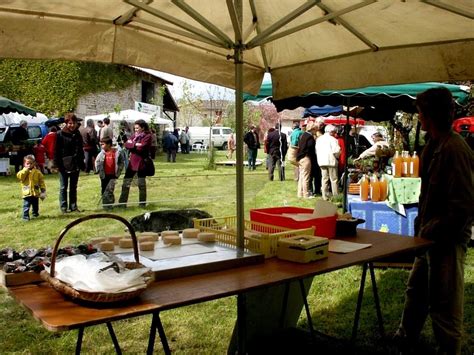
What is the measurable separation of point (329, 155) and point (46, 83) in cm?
1567

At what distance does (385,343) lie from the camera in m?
3.43

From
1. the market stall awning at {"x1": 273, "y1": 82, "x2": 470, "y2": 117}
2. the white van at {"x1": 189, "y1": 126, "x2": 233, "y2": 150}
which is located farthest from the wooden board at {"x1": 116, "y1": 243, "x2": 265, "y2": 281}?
the white van at {"x1": 189, "y1": 126, "x2": 233, "y2": 150}

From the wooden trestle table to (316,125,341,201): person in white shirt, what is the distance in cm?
746

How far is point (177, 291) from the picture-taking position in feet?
6.14

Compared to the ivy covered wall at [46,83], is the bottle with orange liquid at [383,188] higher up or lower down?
lower down

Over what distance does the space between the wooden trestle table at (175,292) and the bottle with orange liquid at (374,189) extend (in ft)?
10.9

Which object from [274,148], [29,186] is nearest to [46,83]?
[274,148]

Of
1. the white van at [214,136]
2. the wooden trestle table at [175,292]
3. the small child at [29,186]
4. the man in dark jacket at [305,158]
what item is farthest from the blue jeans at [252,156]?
the white van at [214,136]

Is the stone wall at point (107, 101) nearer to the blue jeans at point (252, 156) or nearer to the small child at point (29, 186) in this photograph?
the blue jeans at point (252, 156)

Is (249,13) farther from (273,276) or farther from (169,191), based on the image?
(169,191)

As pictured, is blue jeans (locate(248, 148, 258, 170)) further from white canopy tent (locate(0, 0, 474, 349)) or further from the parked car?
white canopy tent (locate(0, 0, 474, 349))

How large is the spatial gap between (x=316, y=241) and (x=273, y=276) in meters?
0.37

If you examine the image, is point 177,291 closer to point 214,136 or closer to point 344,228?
point 344,228

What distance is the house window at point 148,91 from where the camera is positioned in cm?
2769
